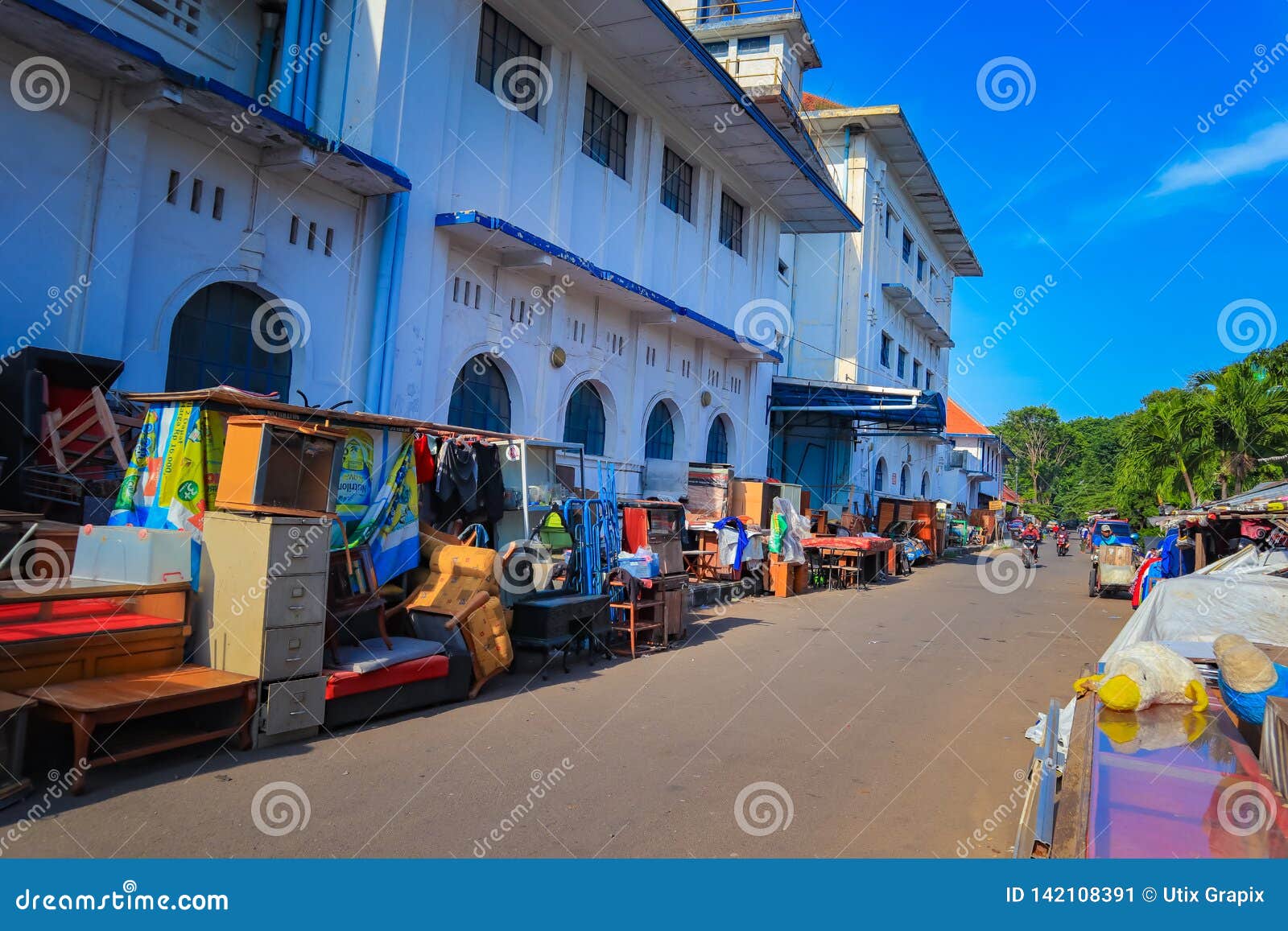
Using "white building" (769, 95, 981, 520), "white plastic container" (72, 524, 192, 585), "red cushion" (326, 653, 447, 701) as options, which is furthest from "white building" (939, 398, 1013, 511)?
"white plastic container" (72, 524, 192, 585)

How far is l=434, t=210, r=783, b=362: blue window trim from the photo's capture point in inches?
455

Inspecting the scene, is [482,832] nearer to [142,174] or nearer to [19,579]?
[19,579]

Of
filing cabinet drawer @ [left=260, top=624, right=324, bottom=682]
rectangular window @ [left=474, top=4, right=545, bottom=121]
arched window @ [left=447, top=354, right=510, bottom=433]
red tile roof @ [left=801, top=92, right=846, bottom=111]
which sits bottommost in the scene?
filing cabinet drawer @ [left=260, top=624, right=324, bottom=682]

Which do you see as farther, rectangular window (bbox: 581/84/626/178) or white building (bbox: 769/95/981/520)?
white building (bbox: 769/95/981/520)

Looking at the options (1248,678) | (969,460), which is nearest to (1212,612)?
(1248,678)

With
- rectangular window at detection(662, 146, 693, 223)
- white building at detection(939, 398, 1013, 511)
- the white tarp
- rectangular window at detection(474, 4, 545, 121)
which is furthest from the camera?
white building at detection(939, 398, 1013, 511)

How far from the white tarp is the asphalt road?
1116 mm

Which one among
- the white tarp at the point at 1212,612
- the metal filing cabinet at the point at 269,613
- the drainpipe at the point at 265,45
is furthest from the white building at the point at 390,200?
the white tarp at the point at 1212,612

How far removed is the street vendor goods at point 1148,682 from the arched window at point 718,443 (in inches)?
607

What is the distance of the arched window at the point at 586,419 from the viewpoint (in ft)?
51.5

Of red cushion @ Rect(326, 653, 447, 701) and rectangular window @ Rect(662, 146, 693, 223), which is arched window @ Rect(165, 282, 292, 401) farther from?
rectangular window @ Rect(662, 146, 693, 223)

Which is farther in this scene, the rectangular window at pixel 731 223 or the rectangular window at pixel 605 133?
the rectangular window at pixel 731 223

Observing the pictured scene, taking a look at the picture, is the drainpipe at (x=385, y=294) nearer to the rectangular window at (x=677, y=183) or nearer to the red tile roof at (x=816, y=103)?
the rectangular window at (x=677, y=183)

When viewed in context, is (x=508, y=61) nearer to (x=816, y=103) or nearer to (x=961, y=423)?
(x=816, y=103)
